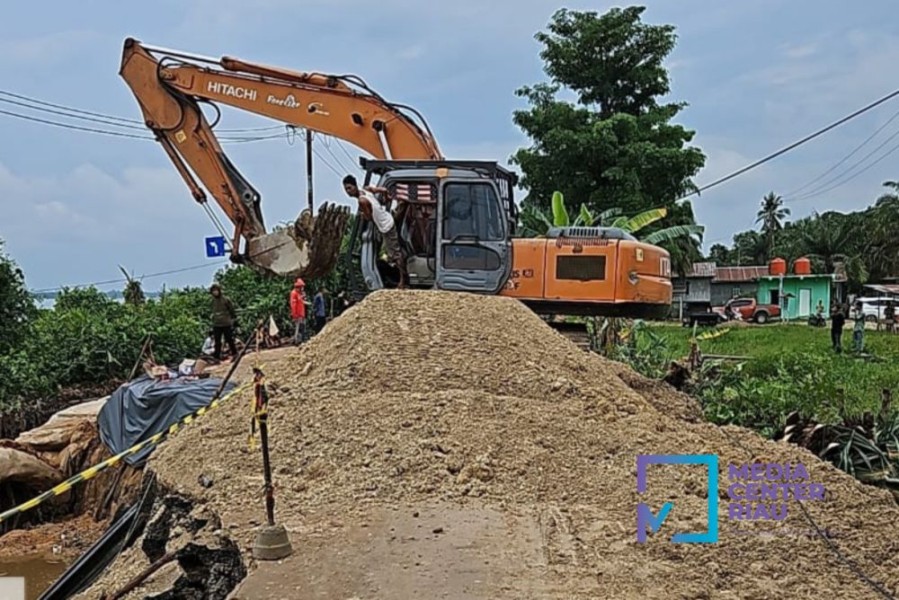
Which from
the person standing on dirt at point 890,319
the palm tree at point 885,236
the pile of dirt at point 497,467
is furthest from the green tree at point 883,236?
the pile of dirt at point 497,467

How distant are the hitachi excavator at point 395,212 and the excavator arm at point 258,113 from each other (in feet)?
0.04

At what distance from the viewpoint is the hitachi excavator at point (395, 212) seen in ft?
27.1

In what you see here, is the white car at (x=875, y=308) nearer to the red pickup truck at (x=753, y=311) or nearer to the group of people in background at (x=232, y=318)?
the red pickup truck at (x=753, y=311)

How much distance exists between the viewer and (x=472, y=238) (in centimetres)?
821

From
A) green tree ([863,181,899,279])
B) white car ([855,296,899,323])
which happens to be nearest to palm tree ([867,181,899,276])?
green tree ([863,181,899,279])

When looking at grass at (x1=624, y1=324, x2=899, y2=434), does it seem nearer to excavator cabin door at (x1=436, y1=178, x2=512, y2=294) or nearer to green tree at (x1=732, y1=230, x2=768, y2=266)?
excavator cabin door at (x1=436, y1=178, x2=512, y2=294)

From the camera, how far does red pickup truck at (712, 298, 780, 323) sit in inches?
1368

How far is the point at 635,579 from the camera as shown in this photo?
11.6ft

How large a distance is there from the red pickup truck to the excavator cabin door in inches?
1123

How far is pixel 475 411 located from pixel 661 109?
21847mm

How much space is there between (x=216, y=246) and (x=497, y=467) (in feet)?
18.7

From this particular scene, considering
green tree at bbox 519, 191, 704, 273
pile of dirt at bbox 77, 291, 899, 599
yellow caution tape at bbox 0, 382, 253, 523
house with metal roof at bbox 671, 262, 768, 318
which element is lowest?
yellow caution tape at bbox 0, 382, 253, 523

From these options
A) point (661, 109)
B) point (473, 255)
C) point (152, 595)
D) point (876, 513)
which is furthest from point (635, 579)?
point (661, 109)

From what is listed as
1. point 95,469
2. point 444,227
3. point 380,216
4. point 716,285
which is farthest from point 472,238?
point 716,285
